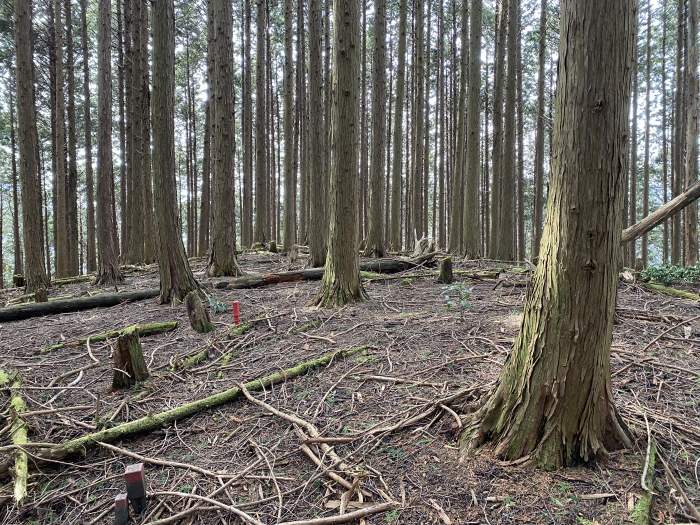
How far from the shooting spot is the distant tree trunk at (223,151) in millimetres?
8320

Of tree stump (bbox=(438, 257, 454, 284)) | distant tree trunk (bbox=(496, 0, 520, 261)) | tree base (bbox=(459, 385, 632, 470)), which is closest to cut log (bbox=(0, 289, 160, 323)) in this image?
tree stump (bbox=(438, 257, 454, 284))

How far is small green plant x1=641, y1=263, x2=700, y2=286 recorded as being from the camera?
6.67 m

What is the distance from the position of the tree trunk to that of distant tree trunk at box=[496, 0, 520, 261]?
1076 cm

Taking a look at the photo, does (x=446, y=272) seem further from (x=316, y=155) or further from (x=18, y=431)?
(x=18, y=431)

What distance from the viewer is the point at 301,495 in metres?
2.24

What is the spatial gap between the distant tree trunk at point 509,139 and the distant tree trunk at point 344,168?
22.0ft

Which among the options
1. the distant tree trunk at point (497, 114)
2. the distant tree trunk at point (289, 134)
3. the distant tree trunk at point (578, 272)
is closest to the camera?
the distant tree trunk at point (578, 272)

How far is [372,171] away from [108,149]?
20.3 ft

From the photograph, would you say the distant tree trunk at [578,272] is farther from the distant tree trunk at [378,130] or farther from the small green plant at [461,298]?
the distant tree trunk at [378,130]

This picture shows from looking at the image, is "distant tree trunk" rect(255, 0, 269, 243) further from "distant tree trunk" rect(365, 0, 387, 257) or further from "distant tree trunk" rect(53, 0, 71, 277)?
"distant tree trunk" rect(53, 0, 71, 277)

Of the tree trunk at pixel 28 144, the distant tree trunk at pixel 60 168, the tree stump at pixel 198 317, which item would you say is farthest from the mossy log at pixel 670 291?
the distant tree trunk at pixel 60 168

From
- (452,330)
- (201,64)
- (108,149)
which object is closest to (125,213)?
(108,149)

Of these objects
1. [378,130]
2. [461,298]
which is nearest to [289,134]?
[378,130]

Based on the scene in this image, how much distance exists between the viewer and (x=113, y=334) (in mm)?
5133
